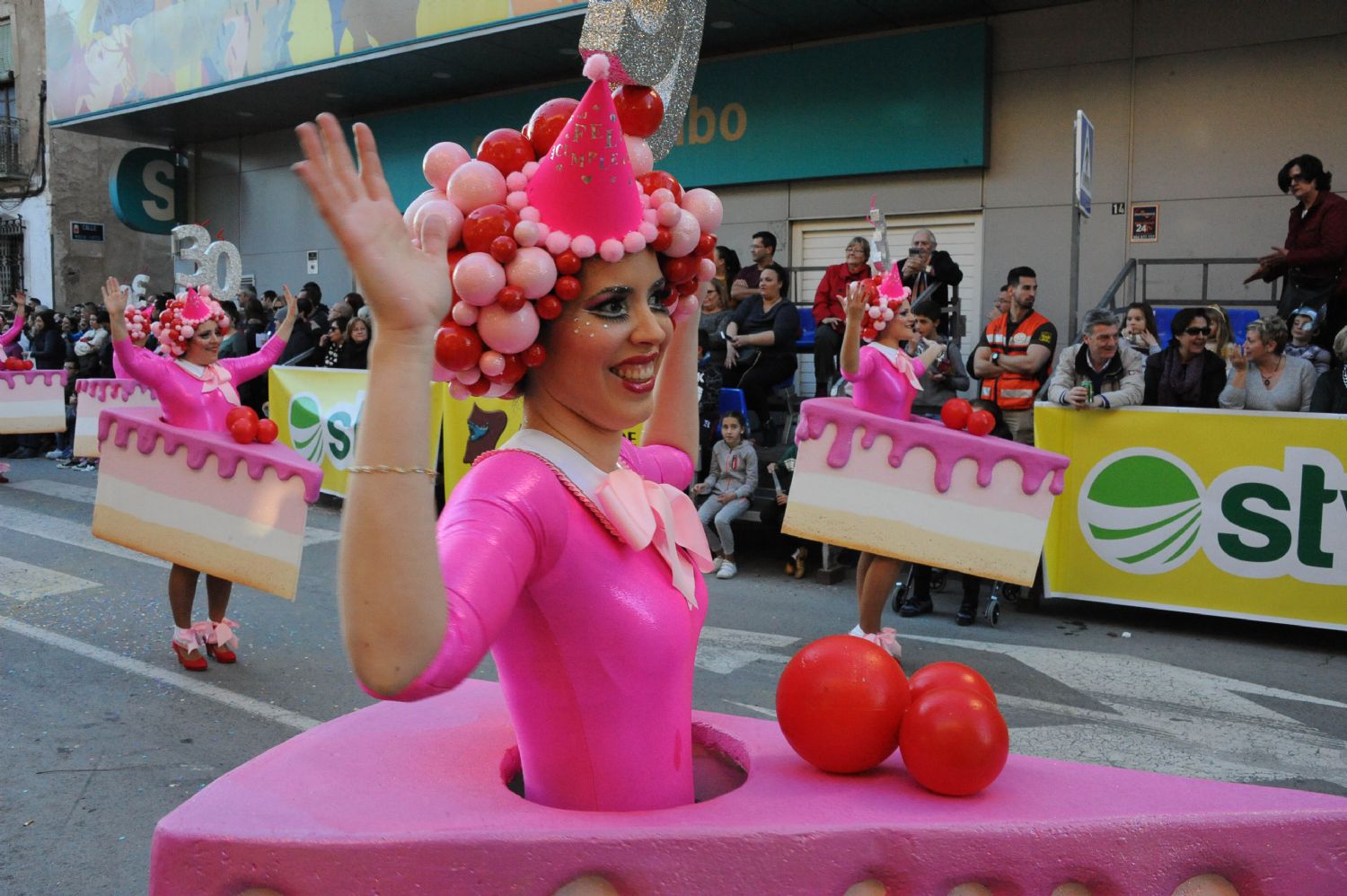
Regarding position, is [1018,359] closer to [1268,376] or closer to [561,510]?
[1268,376]

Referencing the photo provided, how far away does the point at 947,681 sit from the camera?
6.84 ft

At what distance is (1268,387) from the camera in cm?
685

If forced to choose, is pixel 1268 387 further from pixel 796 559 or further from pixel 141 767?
pixel 141 767

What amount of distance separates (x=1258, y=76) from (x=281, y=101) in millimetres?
13456

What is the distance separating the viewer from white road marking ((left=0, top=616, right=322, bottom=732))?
5082 millimetres

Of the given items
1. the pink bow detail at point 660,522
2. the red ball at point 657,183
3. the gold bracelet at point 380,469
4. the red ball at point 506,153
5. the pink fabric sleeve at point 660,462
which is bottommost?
the pink bow detail at point 660,522

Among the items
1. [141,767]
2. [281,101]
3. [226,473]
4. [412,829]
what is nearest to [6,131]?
[281,101]

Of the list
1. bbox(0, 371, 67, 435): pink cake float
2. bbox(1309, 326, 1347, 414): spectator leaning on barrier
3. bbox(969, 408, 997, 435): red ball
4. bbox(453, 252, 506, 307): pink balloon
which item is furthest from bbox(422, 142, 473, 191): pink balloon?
bbox(0, 371, 67, 435): pink cake float

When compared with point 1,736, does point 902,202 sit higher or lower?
higher

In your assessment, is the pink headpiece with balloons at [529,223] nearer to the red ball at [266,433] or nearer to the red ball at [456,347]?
the red ball at [456,347]

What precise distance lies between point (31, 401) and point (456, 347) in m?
14.0

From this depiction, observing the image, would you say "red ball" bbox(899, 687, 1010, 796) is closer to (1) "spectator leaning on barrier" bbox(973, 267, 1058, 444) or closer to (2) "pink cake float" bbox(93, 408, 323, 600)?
(2) "pink cake float" bbox(93, 408, 323, 600)

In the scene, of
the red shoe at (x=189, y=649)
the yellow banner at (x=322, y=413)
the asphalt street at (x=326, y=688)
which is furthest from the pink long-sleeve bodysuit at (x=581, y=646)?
the yellow banner at (x=322, y=413)

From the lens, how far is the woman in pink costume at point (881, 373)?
231 inches
